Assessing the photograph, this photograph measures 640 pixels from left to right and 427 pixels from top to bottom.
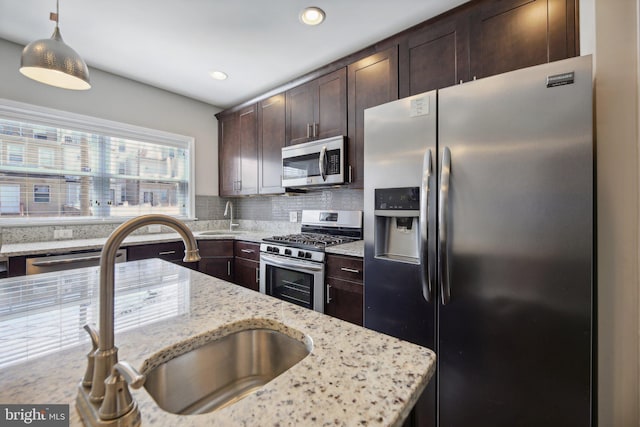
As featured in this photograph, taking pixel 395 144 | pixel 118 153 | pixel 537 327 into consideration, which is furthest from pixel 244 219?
pixel 537 327

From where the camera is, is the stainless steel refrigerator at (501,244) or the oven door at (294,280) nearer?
the stainless steel refrigerator at (501,244)

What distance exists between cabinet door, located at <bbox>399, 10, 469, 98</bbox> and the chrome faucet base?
2178 mm

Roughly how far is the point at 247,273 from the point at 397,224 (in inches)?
Answer: 74.9

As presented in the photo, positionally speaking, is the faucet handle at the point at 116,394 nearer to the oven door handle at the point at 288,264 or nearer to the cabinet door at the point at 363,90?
the oven door handle at the point at 288,264

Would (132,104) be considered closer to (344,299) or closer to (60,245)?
(60,245)

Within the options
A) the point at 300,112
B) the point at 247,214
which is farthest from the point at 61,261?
the point at 300,112

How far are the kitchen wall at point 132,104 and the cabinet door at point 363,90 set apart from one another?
2270mm

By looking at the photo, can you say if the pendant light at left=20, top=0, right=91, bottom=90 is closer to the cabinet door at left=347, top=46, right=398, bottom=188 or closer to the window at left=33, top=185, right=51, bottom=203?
the window at left=33, top=185, right=51, bottom=203

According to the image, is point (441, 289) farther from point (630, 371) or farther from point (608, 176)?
point (608, 176)

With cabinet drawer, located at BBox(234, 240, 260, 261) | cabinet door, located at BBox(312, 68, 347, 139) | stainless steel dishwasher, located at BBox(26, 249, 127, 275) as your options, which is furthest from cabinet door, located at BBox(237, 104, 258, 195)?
stainless steel dishwasher, located at BBox(26, 249, 127, 275)

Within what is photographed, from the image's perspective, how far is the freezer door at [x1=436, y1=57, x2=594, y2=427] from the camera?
1.07 meters

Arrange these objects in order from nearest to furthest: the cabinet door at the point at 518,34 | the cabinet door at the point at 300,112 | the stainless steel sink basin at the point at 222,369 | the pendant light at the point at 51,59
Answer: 1. the stainless steel sink basin at the point at 222,369
2. the pendant light at the point at 51,59
3. the cabinet door at the point at 518,34
4. the cabinet door at the point at 300,112

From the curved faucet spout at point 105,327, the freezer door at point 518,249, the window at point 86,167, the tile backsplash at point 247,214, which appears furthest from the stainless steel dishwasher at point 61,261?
the freezer door at point 518,249

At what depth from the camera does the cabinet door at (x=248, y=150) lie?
326cm
